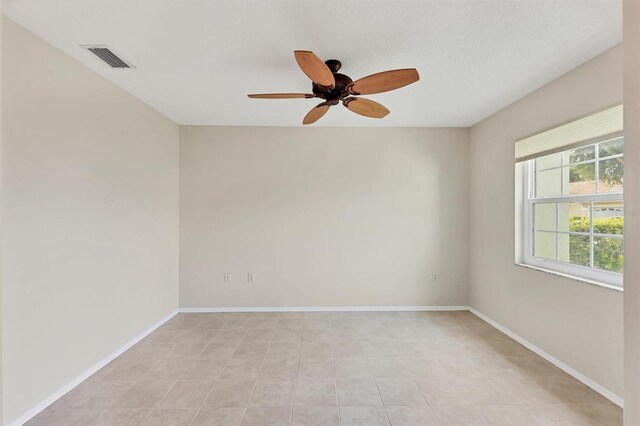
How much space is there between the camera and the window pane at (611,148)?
6.68 ft

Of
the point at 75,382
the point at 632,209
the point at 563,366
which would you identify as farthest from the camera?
the point at 563,366

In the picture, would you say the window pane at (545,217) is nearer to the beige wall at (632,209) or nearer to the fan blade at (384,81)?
the fan blade at (384,81)

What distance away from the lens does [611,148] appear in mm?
2094

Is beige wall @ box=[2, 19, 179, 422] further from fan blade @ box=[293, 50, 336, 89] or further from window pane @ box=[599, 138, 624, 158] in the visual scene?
window pane @ box=[599, 138, 624, 158]

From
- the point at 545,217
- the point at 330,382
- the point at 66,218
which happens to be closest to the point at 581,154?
the point at 545,217

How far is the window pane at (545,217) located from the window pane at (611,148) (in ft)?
2.06

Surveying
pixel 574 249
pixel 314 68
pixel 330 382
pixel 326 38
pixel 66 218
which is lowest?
pixel 330 382

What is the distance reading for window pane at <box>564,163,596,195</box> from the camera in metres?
2.25

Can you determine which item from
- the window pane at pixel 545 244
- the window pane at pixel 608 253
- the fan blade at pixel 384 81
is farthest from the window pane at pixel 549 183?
the fan blade at pixel 384 81

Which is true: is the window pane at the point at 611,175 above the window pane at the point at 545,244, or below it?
above

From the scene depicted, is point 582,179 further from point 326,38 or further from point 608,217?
point 326,38

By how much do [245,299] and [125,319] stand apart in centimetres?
139

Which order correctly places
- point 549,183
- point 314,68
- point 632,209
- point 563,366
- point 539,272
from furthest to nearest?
point 549,183, point 539,272, point 563,366, point 314,68, point 632,209

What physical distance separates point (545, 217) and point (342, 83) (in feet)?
7.95
